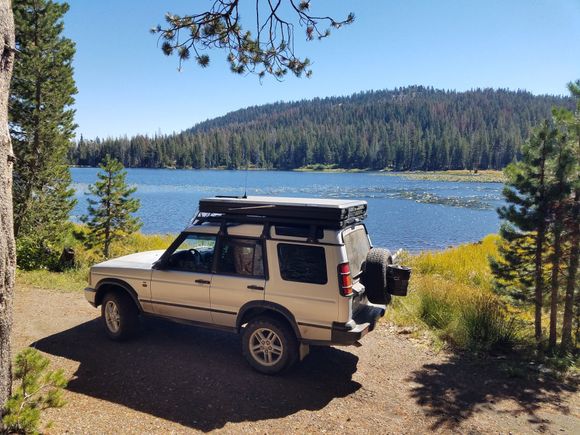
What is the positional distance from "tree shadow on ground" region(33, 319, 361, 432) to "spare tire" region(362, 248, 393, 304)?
4.02ft

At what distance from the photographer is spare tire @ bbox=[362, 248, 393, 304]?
6.26 m

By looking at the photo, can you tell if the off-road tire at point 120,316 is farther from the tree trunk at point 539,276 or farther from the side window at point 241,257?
the tree trunk at point 539,276

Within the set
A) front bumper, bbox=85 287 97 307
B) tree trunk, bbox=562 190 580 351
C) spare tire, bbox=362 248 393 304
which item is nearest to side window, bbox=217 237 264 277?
spare tire, bbox=362 248 393 304

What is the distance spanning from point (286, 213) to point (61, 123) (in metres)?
12.5

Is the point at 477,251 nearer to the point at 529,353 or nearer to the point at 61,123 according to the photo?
the point at 529,353

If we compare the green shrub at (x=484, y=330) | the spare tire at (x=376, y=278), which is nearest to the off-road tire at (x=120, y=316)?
the spare tire at (x=376, y=278)

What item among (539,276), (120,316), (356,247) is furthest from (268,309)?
(539,276)

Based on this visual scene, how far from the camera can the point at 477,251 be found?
18375mm

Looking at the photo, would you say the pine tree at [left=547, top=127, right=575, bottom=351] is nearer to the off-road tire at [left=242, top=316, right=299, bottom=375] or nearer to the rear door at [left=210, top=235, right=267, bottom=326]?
the off-road tire at [left=242, top=316, right=299, bottom=375]

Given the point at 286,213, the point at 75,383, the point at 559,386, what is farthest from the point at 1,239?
the point at 559,386

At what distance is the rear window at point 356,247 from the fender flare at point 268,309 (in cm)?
108

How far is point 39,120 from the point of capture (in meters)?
14.4

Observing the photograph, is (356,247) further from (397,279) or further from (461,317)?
(461,317)

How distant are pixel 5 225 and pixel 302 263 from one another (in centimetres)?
345
